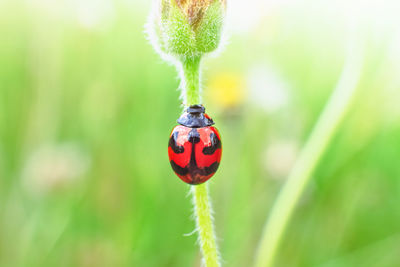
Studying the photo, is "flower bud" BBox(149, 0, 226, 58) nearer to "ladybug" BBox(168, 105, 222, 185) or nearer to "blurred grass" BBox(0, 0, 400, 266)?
"ladybug" BBox(168, 105, 222, 185)

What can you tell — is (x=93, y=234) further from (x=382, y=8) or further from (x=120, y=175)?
(x=382, y=8)

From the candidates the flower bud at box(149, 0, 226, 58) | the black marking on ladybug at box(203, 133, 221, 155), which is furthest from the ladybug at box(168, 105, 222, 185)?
the flower bud at box(149, 0, 226, 58)

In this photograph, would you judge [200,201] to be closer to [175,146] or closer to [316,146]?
[175,146]

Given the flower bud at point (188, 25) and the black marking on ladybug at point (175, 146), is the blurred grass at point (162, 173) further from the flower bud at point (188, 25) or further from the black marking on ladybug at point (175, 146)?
the flower bud at point (188, 25)

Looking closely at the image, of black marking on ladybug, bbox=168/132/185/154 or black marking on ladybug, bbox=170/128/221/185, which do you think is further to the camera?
black marking on ladybug, bbox=168/132/185/154

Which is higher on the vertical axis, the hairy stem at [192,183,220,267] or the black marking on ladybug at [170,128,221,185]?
the black marking on ladybug at [170,128,221,185]
